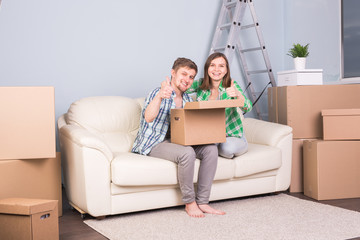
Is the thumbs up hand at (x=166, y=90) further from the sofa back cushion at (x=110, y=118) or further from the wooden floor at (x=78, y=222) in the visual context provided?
the wooden floor at (x=78, y=222)

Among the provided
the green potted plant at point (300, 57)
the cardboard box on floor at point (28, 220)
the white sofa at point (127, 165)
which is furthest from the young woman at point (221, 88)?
the cardboard box on floor at point (28, 220)

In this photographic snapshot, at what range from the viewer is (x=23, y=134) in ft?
7.81

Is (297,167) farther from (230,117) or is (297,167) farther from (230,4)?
(230,4)

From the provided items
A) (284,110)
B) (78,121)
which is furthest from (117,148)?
(284,110)

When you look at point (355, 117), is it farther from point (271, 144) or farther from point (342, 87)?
point (271, 144)

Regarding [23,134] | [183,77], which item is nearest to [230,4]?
[183,77]

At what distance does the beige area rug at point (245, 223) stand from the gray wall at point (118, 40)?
1.30m

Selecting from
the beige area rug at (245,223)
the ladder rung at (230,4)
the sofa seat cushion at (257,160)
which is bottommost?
the beige area rug at (245,223)

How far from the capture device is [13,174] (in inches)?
96.1

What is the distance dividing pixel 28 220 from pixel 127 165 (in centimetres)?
66

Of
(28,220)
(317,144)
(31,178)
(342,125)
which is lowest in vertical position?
(28,220)

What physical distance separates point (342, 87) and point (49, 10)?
2.31 m

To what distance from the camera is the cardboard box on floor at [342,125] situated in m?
3.02

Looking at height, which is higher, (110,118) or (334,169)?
(110,118)
